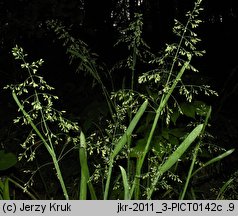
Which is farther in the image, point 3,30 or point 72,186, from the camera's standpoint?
point 3,30

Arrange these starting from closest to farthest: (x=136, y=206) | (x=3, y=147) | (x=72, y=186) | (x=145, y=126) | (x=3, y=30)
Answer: (x=136, y=206) < (x=145, y=126) < (x=72, y=186) < (x=3, y=147) < (x=3, y=30)

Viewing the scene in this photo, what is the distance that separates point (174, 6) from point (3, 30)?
830 millimetres

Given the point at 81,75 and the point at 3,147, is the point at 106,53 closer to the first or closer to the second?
the point at 81,75

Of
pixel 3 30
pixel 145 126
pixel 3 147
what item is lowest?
pixel 3 147

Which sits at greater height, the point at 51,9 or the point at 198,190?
the point at 51,9

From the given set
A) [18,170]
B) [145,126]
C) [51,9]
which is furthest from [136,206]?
[51,9]

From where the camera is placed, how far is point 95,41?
2.13 m

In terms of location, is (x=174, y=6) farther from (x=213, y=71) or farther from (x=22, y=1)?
(x=22, y=1)

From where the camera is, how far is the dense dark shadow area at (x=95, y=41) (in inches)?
72.6

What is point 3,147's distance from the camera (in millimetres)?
1785

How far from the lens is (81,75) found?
2.11 metres

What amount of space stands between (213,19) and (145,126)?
3.02 ft

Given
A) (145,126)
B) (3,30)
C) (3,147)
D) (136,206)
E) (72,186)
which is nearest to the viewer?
(136,206)

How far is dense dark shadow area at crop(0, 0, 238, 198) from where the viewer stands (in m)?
1.84
